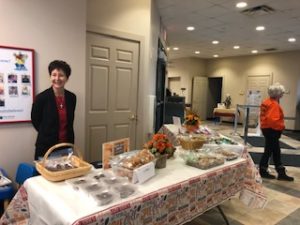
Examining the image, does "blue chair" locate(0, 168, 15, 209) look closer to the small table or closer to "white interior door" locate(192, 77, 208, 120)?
the small table

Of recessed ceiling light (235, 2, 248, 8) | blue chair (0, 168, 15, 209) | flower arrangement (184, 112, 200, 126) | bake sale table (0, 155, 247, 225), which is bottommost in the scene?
blue chair (0, 168, 15, 209)

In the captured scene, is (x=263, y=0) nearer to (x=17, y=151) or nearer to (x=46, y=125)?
(x=46, y=125)

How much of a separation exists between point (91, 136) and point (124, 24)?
1.68 meters

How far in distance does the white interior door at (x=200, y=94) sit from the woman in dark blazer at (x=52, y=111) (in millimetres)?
9415

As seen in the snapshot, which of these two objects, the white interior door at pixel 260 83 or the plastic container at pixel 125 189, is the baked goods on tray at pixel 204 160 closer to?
the plastic container at pixel 125 189

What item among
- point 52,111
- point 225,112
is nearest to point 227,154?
point 52,111

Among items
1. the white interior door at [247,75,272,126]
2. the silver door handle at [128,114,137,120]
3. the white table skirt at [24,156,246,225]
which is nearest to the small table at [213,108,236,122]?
the white interior door at [247,75,272,126]

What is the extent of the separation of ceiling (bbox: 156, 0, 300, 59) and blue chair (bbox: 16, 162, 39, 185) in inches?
136

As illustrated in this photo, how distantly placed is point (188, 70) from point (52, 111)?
9.62 m

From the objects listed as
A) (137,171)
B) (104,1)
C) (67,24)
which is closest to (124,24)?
(104,1)

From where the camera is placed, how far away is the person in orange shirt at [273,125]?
3674 millimetres

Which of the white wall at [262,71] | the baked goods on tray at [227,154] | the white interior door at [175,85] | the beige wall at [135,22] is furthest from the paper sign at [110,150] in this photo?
the white interior door at [175,85]

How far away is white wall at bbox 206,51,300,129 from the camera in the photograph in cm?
859

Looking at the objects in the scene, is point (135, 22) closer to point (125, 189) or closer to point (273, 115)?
point (273, 115)
